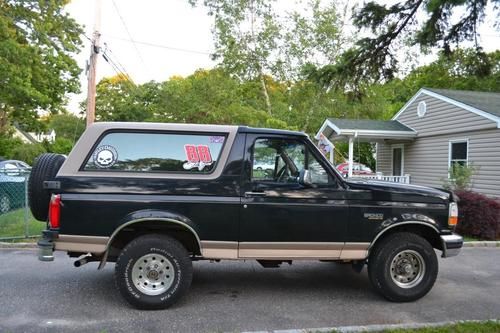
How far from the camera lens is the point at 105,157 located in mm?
4680

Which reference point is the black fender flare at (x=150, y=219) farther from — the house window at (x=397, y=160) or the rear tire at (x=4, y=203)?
the house window at (x=397, y=160)

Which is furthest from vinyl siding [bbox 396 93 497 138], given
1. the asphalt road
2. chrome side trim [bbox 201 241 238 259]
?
chrome side trim [bbox 201 241 238 259]

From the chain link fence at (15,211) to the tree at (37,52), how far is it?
28.8 ft

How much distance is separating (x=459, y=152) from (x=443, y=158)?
704mm

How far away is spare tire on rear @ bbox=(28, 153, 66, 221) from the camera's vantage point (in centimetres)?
479

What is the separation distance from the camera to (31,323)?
13.9 feet

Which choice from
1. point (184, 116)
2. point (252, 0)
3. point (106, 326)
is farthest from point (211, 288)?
point (252, 0)

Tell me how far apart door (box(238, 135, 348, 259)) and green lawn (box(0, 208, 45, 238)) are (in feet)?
18.5

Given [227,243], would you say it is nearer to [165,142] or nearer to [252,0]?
[165,142]

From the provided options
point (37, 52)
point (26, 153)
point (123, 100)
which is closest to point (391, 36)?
point (37, 52)

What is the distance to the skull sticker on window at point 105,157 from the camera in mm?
4660

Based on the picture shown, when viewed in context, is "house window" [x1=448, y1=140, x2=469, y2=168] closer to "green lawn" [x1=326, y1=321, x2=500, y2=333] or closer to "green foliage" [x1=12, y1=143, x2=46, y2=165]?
"green lawn" [x1=326, y1=321, x2=500, y2=333]

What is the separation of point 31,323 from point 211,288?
214 cm

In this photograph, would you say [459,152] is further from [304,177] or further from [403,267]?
[304,177]
